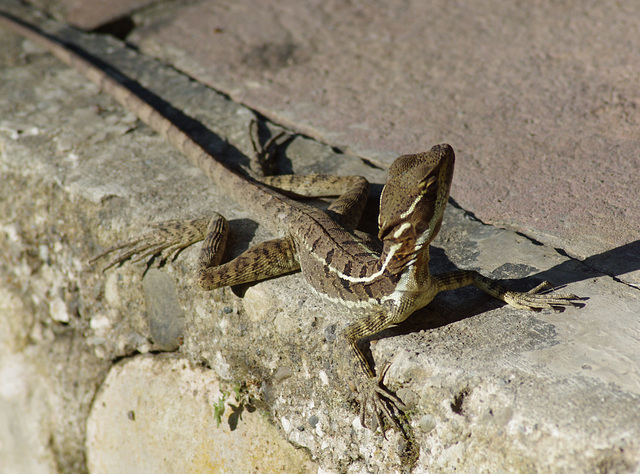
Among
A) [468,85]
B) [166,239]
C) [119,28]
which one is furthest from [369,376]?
[119,28]

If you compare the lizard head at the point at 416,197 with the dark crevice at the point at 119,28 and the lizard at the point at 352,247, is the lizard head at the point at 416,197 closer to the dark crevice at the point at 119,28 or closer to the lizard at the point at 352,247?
the lizard at the point at 352,247

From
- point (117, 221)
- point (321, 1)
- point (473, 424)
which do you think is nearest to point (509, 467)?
point (473, 424)

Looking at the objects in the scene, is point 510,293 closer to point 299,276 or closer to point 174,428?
point 299,276

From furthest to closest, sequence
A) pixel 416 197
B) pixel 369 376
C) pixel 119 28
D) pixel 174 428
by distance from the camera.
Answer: pixel 119 28
pixel 174 428
pixel 369 376
pixel 416 197

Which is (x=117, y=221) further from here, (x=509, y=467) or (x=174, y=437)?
(x=509, y=467)

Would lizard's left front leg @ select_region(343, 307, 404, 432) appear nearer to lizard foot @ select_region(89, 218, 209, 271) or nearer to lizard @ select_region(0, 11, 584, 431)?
lizard @ select_region(0, 11, 584, 431)

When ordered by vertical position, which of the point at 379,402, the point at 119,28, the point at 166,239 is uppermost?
the point at 379,402

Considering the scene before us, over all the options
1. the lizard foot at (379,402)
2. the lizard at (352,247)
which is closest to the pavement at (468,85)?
the lizard at (352,247)
